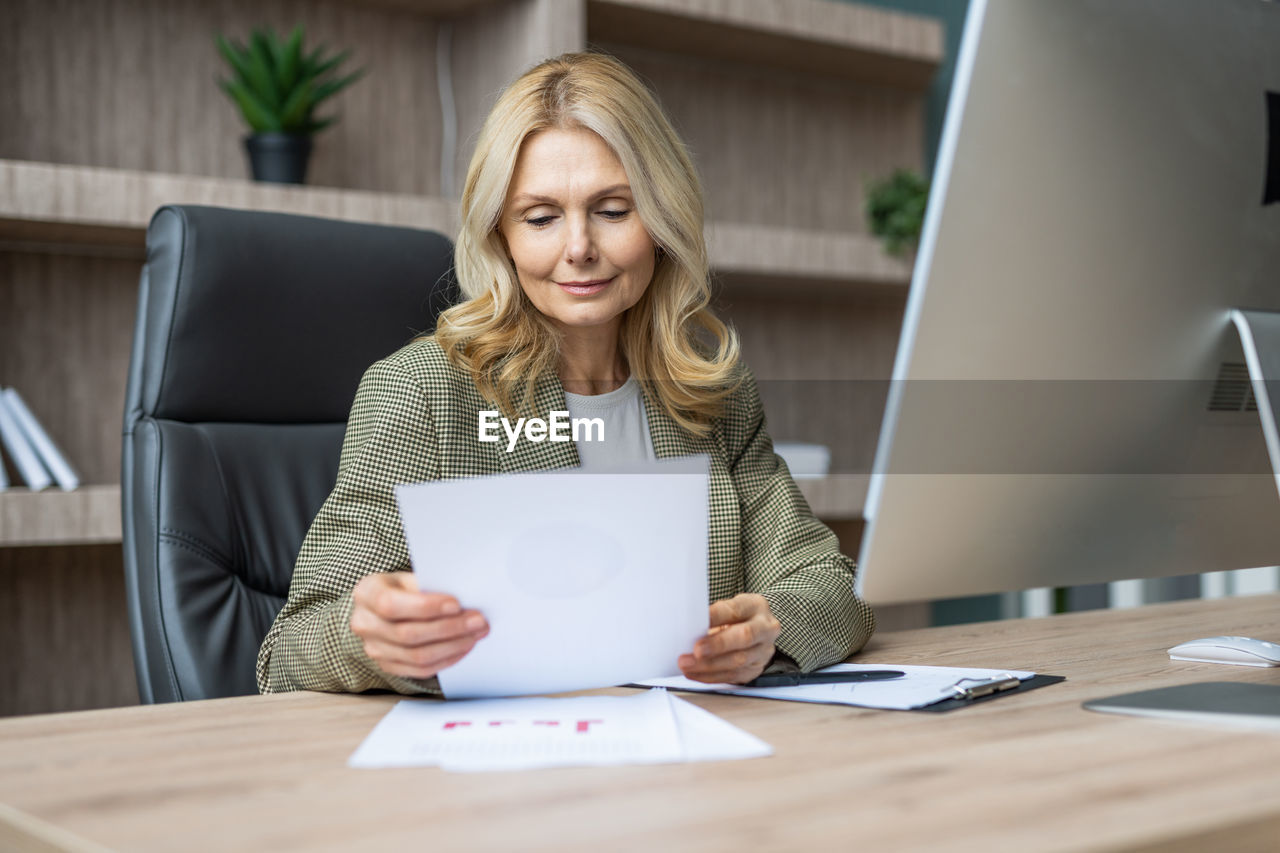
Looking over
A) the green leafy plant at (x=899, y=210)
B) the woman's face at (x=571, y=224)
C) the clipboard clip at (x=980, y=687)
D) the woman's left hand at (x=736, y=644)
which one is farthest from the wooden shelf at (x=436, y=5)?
the clipboard clip at (x=980, y=687)

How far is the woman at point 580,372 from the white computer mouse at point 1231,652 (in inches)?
11.4

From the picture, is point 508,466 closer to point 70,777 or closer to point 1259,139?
point 70,777

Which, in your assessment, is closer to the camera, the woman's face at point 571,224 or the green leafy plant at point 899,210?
the woman's face at point 571,224

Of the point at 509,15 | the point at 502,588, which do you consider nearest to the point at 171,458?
the point at 502,588

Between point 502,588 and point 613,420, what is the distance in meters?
0.60

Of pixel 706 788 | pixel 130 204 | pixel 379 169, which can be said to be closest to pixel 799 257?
pixel 379 169

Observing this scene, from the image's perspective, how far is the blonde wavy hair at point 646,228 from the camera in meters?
1.28

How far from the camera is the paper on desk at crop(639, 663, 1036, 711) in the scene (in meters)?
0.88

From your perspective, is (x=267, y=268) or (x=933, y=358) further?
(x=267, y=268)

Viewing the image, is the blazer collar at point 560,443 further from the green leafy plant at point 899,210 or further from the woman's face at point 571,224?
the green leafy plant at point 899,210

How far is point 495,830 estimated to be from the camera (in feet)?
1.87

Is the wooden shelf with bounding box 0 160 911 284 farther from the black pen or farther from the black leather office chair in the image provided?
the black pen

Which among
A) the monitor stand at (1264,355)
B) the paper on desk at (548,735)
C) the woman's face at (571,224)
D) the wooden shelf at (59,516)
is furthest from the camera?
the wooden shelf at (59,516)

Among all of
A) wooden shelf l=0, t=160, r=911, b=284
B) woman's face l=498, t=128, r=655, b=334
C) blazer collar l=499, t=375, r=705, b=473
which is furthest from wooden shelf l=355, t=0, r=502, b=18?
blazer collar l=499, t=375, r=705, b=473
